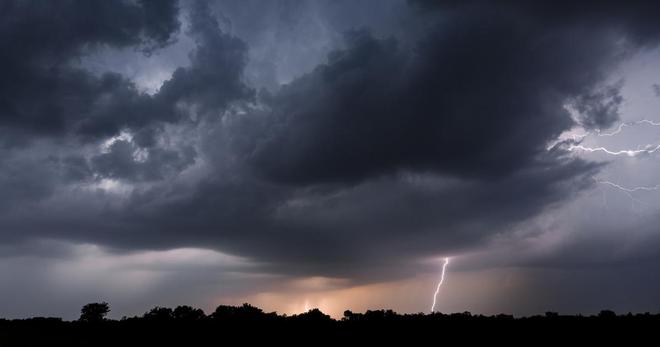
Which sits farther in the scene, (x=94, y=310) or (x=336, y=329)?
(x=94, y=310)

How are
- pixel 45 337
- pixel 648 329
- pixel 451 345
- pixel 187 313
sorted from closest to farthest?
pixel 648 329 < pixel 451 345 < pixel 45 337 < pixel 187 313

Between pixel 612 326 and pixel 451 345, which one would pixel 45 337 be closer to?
pixel 451 345

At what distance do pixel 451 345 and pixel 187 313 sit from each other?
66586 millimetres

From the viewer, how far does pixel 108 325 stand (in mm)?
87188

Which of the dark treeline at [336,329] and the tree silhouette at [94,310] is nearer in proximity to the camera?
the dark treeline at [336,329]

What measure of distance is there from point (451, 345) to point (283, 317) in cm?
3288

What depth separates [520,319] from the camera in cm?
6369

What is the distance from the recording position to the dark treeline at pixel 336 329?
177ft

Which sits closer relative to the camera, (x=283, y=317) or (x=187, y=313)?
(x=283, y=317)

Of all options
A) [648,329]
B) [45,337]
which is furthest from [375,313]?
[45,337]

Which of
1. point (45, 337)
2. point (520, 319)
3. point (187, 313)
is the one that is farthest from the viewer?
point (187, 313)

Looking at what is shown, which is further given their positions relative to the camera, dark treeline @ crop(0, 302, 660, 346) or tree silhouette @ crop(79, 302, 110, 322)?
tree silhouette @ crop(79, 302, 110, 322)

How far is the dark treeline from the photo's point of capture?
54000 mm

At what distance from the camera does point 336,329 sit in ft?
238
